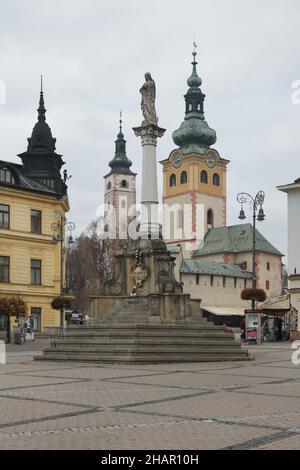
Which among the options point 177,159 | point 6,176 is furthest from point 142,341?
point 177,159

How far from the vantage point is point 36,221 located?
55719 millimetres

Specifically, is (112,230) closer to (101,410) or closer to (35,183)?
(35,183)

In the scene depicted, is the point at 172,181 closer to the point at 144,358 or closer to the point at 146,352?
the point at 146,352

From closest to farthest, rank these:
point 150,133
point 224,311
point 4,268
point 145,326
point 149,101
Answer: point 145,326 → point 150,133 → point 149,101 → point 4,268 → point 224,311

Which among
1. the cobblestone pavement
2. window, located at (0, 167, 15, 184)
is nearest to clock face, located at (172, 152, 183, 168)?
window, located at (0, 167, 15, 184)

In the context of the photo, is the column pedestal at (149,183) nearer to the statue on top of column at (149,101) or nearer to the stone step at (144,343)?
the statue on top of column at (149,101)

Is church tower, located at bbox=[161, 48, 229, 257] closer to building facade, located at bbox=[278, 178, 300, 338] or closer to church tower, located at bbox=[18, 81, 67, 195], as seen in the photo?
church tower, located at bbox=[18, 81, 67, 195]

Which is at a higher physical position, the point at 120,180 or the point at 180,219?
the point at 120,180

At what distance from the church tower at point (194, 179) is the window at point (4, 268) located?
200 ft

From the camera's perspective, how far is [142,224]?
29.9 meters

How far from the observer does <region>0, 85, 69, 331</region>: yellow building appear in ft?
174

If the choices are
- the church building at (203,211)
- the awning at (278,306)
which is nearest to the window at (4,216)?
the awning at (278,306)

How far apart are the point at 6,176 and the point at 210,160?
6640 centimetres

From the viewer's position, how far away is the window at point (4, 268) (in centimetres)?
5262
